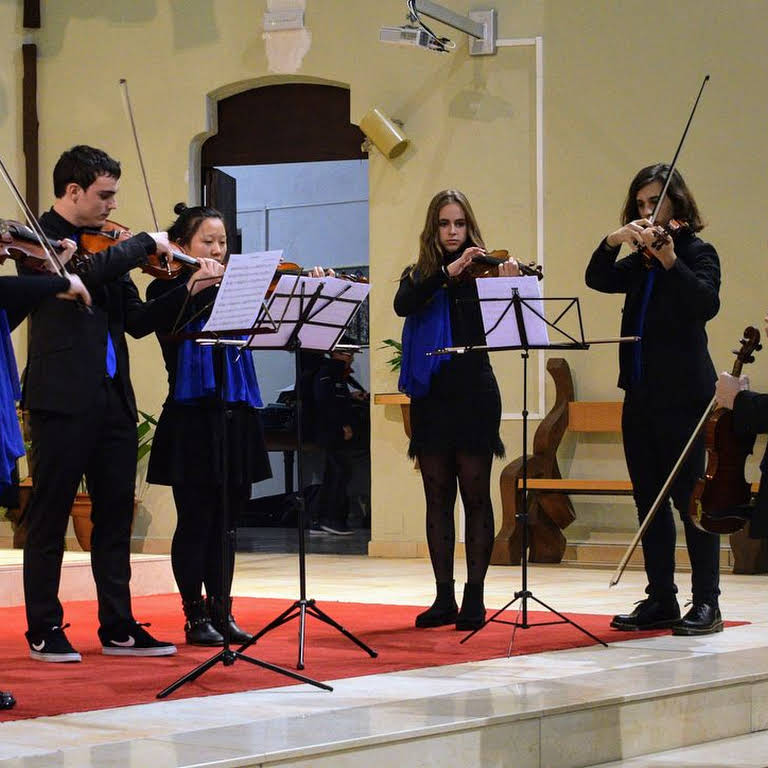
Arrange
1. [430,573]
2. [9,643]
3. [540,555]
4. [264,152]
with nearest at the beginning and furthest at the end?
[9,643] → [430,573] → [540,555] → [264,152]

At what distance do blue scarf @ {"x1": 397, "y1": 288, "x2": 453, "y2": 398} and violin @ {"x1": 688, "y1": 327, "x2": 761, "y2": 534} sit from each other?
1146 millimetres

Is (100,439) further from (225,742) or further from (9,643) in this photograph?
(225,742)

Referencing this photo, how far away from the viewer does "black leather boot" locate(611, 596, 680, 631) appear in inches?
169

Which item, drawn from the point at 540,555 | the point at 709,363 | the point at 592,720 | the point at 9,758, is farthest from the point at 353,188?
the point at 9,758

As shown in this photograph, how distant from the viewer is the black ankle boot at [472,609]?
4.26 m

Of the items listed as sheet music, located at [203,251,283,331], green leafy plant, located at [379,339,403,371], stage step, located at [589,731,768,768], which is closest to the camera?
stage step, located at [589,731,768,768]

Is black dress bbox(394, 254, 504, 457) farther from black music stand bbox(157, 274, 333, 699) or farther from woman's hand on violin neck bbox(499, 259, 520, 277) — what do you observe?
black music stand bbox(157, 274, 333, 699)

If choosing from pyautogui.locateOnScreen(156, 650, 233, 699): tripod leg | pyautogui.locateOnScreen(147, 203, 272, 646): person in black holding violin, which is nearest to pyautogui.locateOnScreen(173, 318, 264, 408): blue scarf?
pyautogui.locateOnScreen(147, 203, 272, 646): person in black holding violin

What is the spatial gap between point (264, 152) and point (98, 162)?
14.0ft

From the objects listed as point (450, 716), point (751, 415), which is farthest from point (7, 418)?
point (751, 415)

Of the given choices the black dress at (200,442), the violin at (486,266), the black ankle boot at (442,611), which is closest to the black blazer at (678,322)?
the violin at (486,266)

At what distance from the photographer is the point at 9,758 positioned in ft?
7.84

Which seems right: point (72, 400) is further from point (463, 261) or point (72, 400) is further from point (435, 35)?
point (435, 35)

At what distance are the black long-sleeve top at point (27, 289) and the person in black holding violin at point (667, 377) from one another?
6.06 ft
